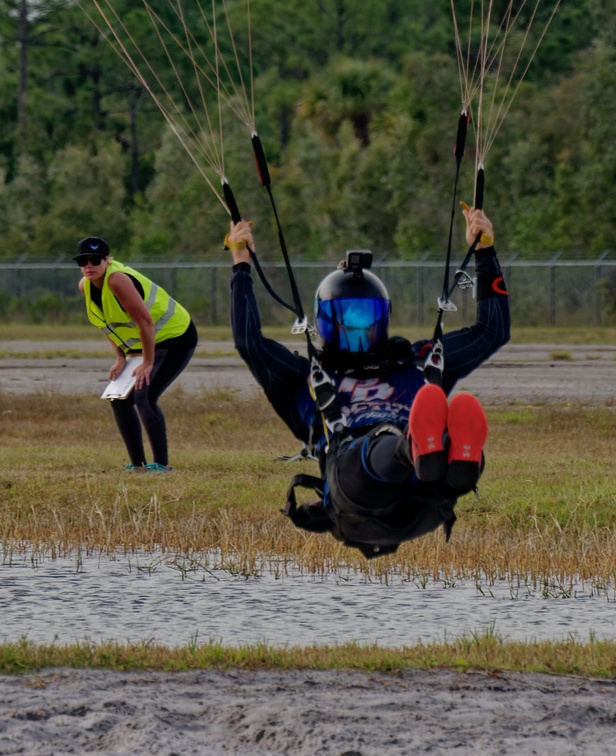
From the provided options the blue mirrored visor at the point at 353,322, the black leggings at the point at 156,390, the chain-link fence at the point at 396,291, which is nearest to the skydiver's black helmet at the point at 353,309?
the blue mirrored visor at the point at 353,322

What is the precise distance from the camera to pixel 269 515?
485 inches

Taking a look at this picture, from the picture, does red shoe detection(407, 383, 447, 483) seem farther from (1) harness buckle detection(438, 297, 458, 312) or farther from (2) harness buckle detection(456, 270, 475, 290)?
(2) harness buckle detection(456, 270, 475, 290)

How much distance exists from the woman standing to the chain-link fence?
84.6 feet

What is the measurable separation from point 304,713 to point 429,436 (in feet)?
6.49

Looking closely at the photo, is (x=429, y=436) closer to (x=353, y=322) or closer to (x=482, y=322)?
(x=353, y=322)

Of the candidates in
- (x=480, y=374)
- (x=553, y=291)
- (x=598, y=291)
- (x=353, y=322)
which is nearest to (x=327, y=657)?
(x=353, y=322)

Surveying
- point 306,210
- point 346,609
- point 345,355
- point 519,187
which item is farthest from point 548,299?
point 345,355

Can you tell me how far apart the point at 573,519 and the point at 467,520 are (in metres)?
0.84

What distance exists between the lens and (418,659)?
8297 mm

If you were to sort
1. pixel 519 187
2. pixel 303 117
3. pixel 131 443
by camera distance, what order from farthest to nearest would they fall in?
pixel 303 117 < pixel 519 187 < pixel 131 443

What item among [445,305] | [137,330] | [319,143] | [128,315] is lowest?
[137,330]

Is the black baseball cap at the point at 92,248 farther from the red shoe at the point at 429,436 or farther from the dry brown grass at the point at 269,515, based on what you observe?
the red shoe at the point at 429,436

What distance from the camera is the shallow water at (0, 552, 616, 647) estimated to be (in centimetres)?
917

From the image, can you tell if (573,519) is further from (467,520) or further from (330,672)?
(330,672)
